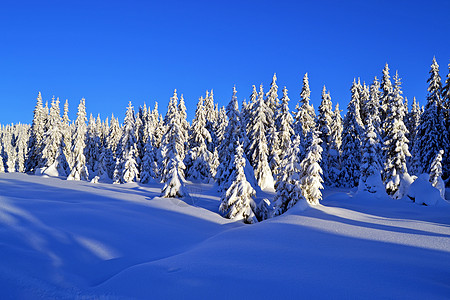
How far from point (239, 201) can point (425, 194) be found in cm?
1284

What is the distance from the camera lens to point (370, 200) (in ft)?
66.5

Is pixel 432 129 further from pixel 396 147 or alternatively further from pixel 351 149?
pixel 351 149

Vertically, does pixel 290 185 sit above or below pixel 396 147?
below

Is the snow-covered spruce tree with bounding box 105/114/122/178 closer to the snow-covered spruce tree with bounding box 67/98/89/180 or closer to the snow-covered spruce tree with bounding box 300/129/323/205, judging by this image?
the snow-covered spruce tree with bounding box 67/98/89/180

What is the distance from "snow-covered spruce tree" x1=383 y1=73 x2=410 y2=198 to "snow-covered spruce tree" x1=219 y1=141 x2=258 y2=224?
18.3 m

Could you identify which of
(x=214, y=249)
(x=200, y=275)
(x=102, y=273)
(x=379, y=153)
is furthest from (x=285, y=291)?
(x=379, y=153)

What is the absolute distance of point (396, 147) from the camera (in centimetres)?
2658

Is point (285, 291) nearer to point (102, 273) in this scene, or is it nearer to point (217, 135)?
point (102, 273)

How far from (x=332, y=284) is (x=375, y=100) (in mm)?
44590

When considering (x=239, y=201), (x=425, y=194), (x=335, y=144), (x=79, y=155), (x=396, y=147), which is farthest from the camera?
(x=335, y=144)

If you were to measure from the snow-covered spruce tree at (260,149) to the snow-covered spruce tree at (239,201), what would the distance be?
14461 mm

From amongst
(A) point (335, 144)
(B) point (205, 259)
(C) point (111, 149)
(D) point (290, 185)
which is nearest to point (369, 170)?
(D) point (290, 185)

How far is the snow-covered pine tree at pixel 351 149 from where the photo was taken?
121 ft

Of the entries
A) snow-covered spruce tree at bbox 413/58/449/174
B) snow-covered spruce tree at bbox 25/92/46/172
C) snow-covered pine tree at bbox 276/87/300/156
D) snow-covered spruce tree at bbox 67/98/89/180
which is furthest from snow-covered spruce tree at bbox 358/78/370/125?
snow-covered spruce tree at bbox 25/92/46/172
